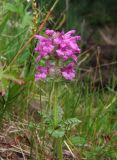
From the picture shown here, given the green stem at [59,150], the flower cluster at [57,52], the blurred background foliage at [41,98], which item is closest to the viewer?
the flower cluster at [57,52]

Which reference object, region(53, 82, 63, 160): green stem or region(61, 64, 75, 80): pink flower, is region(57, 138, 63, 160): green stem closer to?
region(53, 82, 63, 160): green stem

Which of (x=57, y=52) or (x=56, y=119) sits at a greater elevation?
(x=57, y=52)

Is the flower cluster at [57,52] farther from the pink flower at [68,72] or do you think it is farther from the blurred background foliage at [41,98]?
the blurred background foliage at [41,98]

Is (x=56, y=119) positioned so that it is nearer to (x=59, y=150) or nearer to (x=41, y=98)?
(x=59, y=150)

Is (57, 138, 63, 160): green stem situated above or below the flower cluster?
below

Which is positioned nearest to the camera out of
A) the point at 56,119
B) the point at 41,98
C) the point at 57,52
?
the point at 57,52

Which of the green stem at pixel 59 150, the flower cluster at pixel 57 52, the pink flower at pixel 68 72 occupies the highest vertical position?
the flower cluster at pixel 57 52

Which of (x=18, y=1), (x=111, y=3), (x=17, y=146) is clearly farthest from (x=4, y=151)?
(x=111, y=3)

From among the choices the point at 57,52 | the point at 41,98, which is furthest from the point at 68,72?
the point at 41,98

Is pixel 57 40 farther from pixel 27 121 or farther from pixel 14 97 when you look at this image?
pixel 27 121

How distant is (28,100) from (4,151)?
18.4 inches

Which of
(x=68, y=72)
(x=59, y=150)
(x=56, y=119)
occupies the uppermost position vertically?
(x=68, y=72)

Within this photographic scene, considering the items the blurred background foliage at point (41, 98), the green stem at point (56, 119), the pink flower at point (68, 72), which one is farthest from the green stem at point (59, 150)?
the pink flower at point (68, 72)

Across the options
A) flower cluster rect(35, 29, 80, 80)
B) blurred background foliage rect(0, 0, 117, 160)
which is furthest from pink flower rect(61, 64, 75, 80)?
blurred background foliage rect(0, 0, 117, 160)
